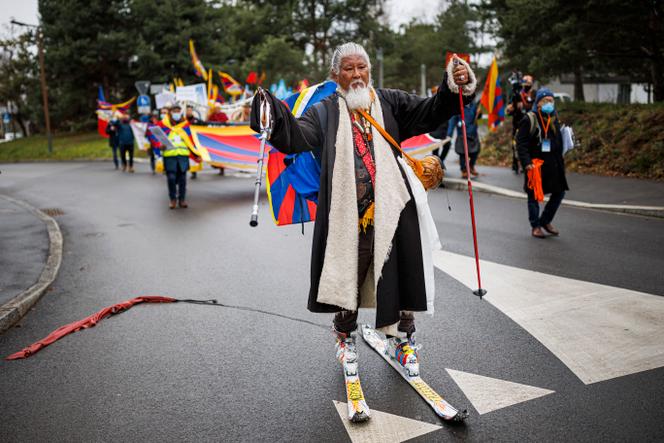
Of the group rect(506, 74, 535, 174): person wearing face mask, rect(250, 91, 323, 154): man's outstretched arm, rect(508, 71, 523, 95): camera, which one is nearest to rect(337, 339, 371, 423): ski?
rect(250, 91, 323, 154): man's outstretched arm

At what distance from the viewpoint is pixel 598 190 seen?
10.9 m

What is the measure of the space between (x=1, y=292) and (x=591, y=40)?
1512cm

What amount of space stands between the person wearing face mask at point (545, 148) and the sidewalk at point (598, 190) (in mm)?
2346

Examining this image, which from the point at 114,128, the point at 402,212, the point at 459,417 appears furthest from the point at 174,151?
the point at 114,128

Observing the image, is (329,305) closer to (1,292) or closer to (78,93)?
(1,292)

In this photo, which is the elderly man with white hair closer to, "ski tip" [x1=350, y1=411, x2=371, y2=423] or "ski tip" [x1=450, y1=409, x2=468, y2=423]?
"ski tip" [x1=350, y1=411, x2=371, y2=423]

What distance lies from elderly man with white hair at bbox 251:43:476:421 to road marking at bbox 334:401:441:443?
1.33 ft

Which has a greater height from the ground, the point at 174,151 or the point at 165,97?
the point at 165,97

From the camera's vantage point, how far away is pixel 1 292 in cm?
540

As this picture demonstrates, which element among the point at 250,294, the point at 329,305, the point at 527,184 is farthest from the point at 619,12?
the point at 329,305

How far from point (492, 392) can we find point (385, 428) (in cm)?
71

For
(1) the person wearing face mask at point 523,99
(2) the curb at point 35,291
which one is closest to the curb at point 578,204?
(1) the person wearing face mask at point 523,99

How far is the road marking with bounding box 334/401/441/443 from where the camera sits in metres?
2.97

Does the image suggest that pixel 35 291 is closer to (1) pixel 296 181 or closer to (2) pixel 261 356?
(2) pixel 261 356
